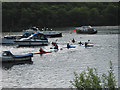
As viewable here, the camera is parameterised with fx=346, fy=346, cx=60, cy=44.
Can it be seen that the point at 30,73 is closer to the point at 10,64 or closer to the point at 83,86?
the point at 10,64

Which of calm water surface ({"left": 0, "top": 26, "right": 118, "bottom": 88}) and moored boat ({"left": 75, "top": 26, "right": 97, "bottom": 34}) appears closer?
calm water surface ({"left": 0, "top": 26, "right": 118, "bottom": 88})

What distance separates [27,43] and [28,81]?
56.1 m

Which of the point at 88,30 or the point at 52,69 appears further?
the point at 88,30

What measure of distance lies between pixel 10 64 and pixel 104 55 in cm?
2372

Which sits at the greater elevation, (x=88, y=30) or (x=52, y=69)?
(x=88, y=30)

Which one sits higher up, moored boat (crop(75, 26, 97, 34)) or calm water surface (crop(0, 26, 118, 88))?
moored boat (crop(75, 26, 97, 34))

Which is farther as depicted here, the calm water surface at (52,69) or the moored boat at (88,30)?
the moored boat at (88,30)

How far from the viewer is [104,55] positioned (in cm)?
7769

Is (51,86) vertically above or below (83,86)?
below

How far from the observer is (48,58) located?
73.1 metres

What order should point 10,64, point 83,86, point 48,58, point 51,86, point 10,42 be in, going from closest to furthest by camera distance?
point 83,86 < point 51,86 < point 10,64 < point 48,58 < point 10,42

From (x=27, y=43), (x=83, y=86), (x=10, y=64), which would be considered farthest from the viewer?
(x=27, y=43)

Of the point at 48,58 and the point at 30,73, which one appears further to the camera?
the point at 48,58

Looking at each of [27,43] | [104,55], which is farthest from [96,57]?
[27,43]
